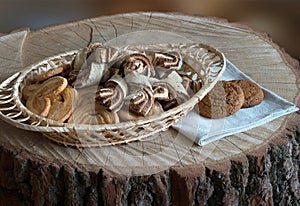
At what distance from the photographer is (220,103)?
107cm

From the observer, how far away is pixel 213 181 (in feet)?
3.19

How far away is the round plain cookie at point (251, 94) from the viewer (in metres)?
1.11

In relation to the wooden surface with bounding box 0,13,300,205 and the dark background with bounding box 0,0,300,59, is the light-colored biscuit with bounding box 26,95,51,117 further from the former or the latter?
the dark background with bounding box 0,0,300,59

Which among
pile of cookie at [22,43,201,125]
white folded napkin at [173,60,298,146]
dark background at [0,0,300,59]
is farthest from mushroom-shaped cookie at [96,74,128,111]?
dark background at [0,0,300,59]

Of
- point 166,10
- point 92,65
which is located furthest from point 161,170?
point 166,10

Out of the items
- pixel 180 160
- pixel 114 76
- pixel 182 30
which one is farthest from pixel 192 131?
pixel 182 30

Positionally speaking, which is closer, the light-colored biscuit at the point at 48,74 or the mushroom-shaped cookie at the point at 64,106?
the mushroom-shaped cookie at the point at 64,106

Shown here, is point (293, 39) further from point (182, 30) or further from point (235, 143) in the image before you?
point (235, 143)

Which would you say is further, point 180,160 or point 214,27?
point 214,27

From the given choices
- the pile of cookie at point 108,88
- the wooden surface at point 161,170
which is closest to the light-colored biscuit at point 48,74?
the pile of cookie at point 108,88

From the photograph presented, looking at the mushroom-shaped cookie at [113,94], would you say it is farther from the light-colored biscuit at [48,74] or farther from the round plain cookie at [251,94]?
the round plain cookie at [251,94]

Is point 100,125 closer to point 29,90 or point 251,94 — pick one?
point 29,90

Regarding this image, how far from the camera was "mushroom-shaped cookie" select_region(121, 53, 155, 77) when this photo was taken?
105 cm

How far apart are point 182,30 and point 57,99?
0.53m
